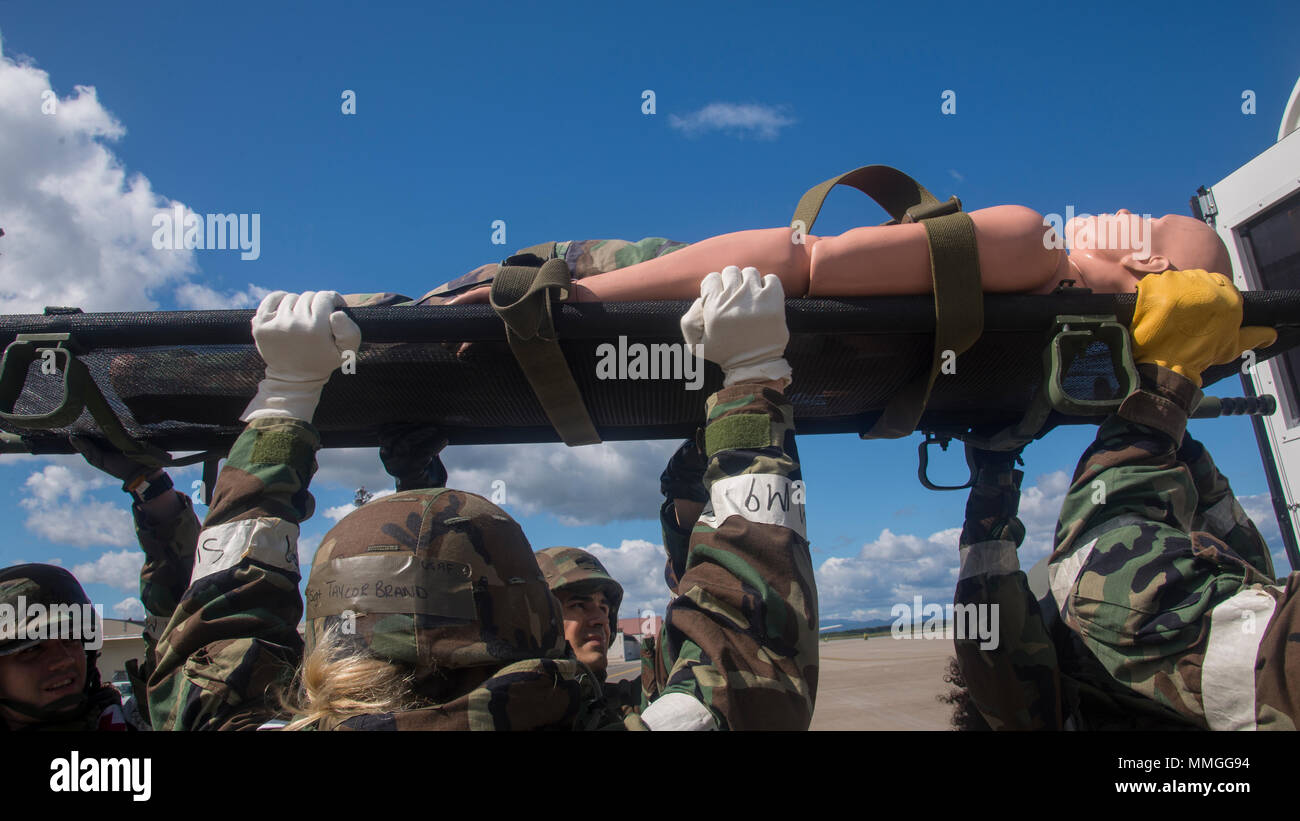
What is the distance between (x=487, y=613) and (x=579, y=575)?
1.85m

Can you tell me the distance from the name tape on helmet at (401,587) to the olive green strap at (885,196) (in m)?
1.17

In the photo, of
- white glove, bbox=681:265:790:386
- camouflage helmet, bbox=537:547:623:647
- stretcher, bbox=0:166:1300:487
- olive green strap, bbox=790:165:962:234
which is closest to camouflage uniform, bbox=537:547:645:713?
camouflage helmet, bbox=537:547:623:647

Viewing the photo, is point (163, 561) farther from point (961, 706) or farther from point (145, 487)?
point (961, 706)

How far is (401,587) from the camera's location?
124cm

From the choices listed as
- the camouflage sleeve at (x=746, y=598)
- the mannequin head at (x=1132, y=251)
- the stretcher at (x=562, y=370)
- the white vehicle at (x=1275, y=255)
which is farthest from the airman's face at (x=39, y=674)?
the white vehicle at (x=1275, y=255)

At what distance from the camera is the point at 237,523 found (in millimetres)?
1641

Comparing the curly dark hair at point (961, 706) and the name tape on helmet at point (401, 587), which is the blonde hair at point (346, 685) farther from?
the curly dark hair at point (961, 706)

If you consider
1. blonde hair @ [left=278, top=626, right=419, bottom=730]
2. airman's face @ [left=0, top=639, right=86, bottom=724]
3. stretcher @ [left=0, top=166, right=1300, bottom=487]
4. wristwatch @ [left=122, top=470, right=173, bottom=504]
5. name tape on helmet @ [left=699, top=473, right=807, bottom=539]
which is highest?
stretcher @ [left=0, top=166, right=1300, bottom=487]

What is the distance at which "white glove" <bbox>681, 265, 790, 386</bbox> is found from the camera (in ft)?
5.22

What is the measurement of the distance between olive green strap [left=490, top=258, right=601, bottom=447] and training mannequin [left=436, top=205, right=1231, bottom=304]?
10 cm

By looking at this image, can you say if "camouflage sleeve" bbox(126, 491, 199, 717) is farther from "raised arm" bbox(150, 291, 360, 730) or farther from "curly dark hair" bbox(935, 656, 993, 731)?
"curly dark hair" bbox(935, 656, 993, 731)
